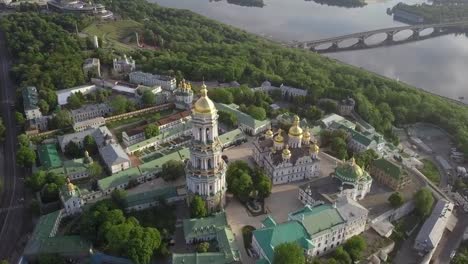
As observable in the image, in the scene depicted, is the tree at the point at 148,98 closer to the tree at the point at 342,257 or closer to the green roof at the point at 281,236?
the green roof at the point at 281,236

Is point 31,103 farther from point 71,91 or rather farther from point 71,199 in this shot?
point 71,199

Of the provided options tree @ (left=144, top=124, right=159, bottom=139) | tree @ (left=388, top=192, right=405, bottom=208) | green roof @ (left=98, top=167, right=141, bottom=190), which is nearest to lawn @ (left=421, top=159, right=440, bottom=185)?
tree @ (left=388, top=192, right=405, bottom=208)

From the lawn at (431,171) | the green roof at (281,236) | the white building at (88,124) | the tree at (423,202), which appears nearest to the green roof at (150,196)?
the green roof at (281,236)

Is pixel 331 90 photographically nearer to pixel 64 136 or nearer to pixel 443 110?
pixel 443 110

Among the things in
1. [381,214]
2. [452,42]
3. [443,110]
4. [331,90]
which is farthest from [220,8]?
[381,214]

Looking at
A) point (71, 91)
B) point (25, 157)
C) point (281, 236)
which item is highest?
point (71, 91)

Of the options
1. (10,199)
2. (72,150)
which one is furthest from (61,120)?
(10,199)
